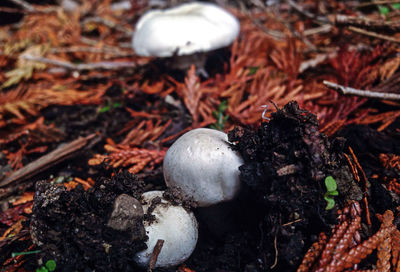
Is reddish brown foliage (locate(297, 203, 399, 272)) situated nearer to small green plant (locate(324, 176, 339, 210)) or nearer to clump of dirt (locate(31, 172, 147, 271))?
small green plant (locate(324, 176, 339, 210))

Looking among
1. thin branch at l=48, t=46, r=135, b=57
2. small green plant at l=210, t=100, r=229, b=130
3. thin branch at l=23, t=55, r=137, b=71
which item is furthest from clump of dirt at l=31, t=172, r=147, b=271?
thin branch at l=48, t=46, r=135, b=57

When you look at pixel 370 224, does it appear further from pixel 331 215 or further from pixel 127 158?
pixel 127 158

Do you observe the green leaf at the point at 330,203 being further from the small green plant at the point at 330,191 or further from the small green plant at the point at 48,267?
the small green plant at the point at 48,267

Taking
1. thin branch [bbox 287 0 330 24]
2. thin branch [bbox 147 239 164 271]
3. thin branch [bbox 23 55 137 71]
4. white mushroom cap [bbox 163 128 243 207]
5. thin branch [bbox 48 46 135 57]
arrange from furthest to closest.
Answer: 1. thin branch [bbox 48 46 135 57]
2. thin branch [bbox 23 55 137 71]
3. thin branch [bbox 287 0 330 24]
4. white mushroom cap [bbox 163 128 243 207]
5. thin branch [bbox 147 239 164 271]

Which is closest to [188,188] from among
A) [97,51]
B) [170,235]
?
[170,235]

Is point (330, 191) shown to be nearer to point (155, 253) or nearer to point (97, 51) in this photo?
point (155, 253)

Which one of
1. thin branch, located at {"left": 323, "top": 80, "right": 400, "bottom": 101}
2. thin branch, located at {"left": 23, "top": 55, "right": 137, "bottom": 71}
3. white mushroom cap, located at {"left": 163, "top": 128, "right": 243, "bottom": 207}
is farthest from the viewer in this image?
thin branch, located at {"left": 23, "top": 55, "right": 137, "bottom": 71}

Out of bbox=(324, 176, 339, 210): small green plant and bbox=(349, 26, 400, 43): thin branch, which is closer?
bbox=(324, 176, 339, 210): small green plant

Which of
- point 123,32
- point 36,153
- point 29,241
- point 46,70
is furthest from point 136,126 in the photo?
point 123,32
